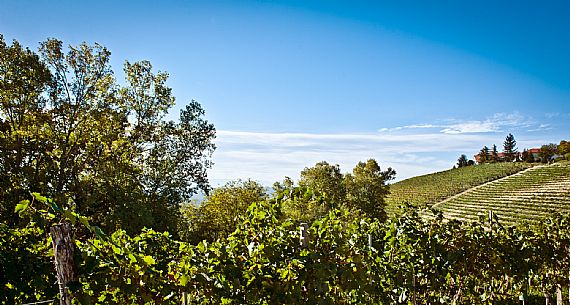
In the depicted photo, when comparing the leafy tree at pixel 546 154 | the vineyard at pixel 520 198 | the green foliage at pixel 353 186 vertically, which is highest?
the leafy tree at pixel 546 154

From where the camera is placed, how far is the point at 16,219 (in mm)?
11086

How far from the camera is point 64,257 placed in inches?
A: 75.0

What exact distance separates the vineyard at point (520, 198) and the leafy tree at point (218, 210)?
607 inches

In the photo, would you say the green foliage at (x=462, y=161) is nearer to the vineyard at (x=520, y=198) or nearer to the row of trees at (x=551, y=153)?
the row of trees at (x=551, y=153)

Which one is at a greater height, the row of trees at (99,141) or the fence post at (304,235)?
the row of trees at (99,141)

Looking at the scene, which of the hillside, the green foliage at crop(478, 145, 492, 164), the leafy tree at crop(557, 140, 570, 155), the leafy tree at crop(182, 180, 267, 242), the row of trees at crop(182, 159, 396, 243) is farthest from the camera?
the green foliage at crop(478, 145, 492, 164)

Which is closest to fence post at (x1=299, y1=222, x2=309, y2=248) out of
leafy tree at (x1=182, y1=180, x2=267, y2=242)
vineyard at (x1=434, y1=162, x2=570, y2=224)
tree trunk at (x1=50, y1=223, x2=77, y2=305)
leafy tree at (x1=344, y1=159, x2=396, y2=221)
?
tree trunk at (x1=50, y1=223, x2=77, y2=305)

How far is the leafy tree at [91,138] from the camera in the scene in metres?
12.0

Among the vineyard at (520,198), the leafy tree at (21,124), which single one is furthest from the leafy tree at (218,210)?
the vineyard at (520,198)

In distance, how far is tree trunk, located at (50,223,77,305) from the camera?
1878 millimetres

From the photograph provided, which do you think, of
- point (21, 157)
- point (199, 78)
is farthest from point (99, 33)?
point (21, 157)

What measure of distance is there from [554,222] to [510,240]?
1.40 m

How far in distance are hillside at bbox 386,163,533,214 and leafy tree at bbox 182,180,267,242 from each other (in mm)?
23886

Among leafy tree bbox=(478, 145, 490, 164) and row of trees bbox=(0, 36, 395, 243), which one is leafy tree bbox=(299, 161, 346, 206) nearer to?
row of trees bbox=(0, 36, 395, 243)
